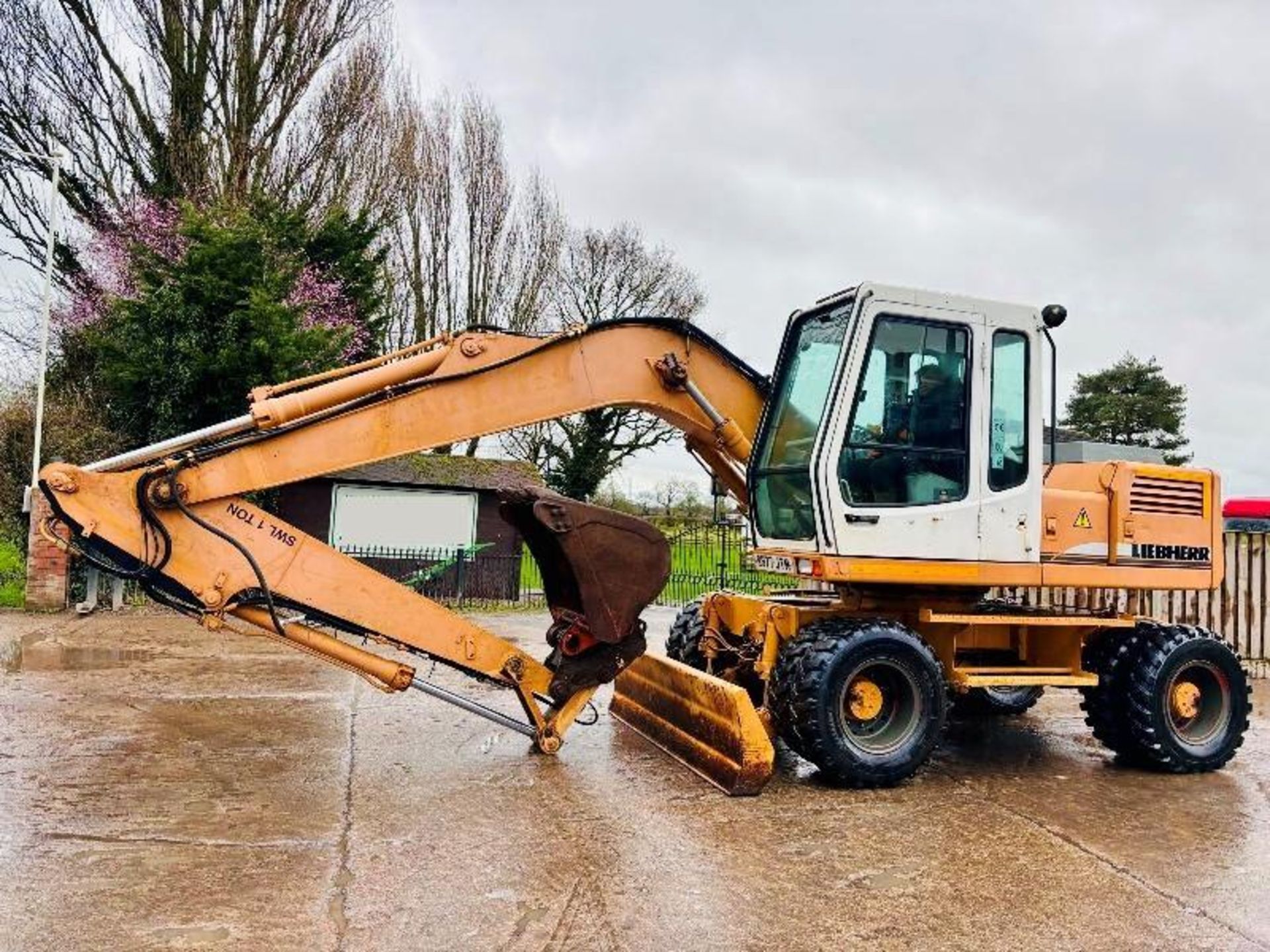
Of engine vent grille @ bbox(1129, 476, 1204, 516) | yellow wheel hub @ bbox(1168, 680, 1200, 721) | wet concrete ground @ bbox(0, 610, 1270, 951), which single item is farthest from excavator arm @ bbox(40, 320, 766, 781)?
yellow wheel hub @ bbox(1168, 680, 1200, 721)

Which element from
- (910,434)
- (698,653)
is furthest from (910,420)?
(698,653)

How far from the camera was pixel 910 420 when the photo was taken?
234 inches

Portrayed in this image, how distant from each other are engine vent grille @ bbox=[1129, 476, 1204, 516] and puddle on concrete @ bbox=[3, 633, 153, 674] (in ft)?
27.6

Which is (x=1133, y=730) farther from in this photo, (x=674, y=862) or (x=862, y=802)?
(x=674, y=862)

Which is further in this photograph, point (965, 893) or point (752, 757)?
point (752, 757)

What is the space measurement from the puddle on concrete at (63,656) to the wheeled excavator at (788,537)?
438cm

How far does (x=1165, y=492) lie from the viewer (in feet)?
22.1

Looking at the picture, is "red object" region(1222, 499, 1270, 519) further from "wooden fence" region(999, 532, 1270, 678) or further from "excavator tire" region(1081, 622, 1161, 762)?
"excavator tire" region(1081, 622, 1161, 762)

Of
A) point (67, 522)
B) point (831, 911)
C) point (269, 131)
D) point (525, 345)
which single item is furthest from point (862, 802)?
point (269, 131)

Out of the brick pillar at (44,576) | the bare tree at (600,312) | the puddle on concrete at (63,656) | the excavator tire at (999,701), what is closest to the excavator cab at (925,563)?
the excavator tire at (999,701)

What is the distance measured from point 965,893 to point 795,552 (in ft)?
7.52

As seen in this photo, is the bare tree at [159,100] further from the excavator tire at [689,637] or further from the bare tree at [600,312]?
the excavator tire at [689,637]

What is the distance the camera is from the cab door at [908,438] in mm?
5750

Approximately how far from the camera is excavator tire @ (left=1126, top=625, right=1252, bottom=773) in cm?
625
